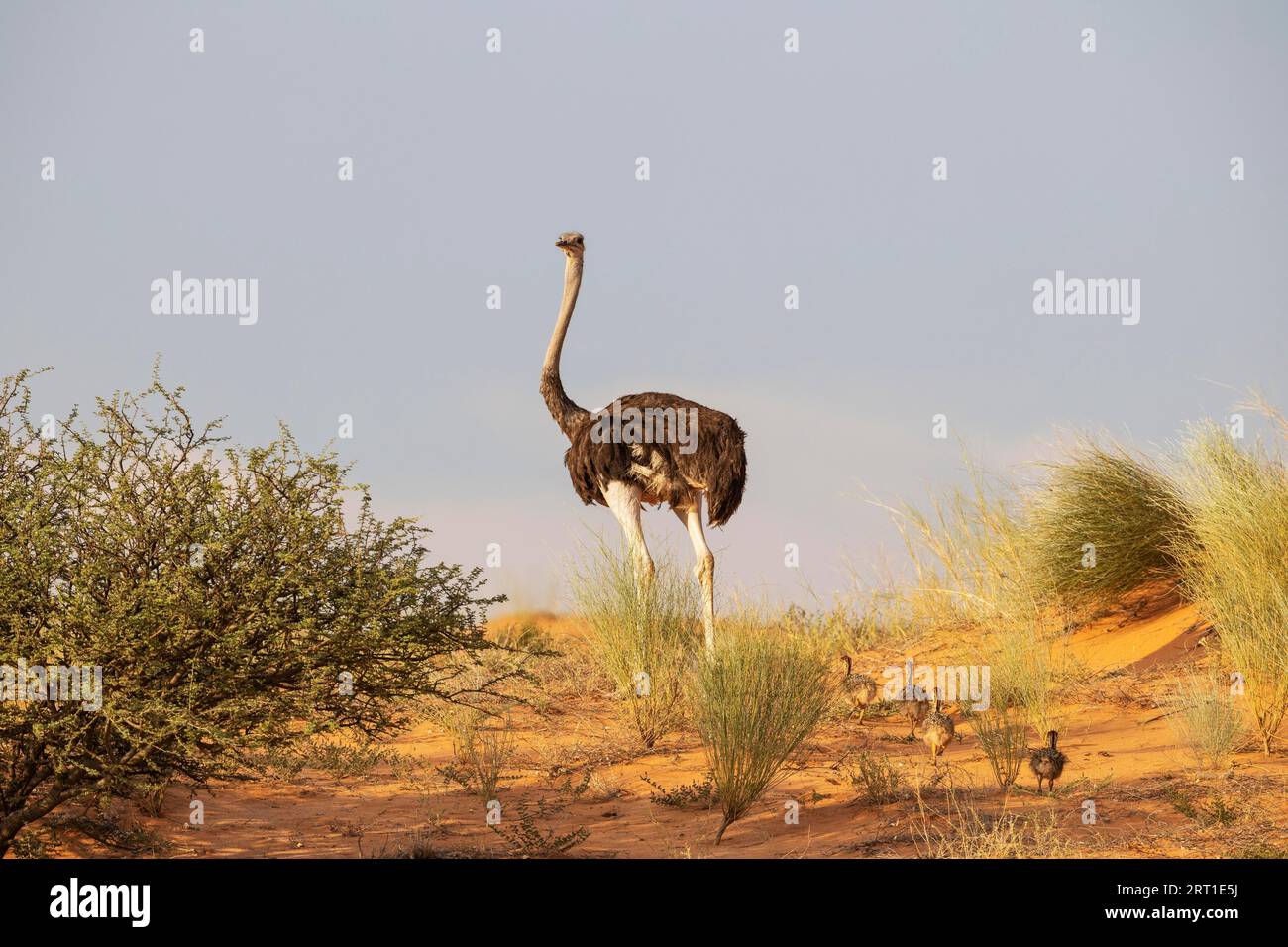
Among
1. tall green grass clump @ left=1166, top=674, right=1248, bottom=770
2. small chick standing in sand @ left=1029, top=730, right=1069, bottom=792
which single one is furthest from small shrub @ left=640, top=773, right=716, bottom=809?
tall green grass clump @ left=1166, top=674, right=1248, bottom=770

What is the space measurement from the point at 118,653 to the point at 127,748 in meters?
0.77

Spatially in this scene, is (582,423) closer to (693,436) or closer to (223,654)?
(693,436)

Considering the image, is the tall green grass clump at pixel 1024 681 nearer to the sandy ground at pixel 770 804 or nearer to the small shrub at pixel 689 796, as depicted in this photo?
the sandy ground at pixel 770 804

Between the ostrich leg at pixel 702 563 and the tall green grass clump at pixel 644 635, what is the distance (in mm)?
150

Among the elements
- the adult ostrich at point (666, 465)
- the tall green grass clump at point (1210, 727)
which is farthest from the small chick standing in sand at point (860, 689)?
the tall green grass clump at point (1210, 727)

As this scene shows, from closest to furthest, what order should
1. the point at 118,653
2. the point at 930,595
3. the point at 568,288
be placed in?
1. the point at 118,653
2. the point at 568,288
3. the point at 930,595

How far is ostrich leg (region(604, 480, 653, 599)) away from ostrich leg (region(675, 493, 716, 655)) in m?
0.50

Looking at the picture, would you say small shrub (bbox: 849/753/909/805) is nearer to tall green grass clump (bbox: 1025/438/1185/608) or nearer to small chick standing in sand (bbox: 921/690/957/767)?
small chick standing in sand (bbox: 921/690/957/767)

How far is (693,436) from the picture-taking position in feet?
44.7

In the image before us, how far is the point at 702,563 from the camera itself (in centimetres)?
1347

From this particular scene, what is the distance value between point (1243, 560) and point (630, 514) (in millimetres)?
5871

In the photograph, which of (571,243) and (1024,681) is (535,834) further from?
(571,243)

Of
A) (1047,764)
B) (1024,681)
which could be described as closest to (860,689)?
(1024,681)
